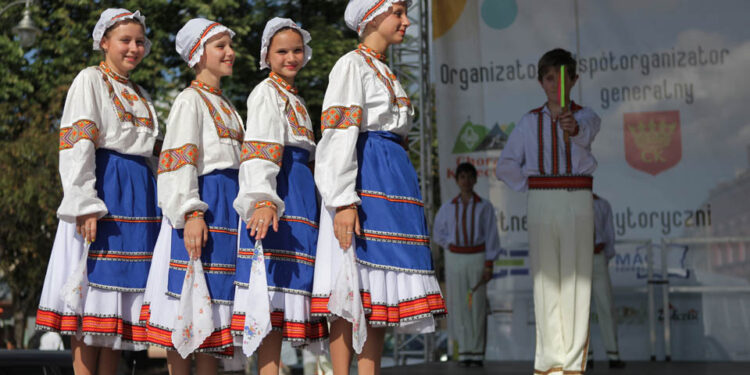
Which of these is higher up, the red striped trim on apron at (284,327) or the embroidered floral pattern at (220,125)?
the embroidered floral pattern at (220,125)

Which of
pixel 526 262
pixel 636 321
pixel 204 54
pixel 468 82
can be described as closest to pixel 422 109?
pixel 468 82

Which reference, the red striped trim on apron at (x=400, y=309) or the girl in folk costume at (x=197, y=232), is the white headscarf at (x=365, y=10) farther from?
the red striped trim on apron at (x=400, y=309)

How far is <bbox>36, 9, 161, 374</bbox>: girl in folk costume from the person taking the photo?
4.34 m

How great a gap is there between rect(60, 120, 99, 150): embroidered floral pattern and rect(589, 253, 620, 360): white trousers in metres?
5.33

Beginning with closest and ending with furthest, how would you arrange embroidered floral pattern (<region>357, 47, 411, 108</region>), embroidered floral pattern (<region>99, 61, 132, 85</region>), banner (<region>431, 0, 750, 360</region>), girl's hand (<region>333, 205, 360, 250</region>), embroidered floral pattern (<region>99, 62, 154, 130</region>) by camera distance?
1. girl's hand (<region>333, 205, 360, 250</region>)
2. embroidered floral pattern (<region>357, 47, 411, 108</region>)
3. embroidered floral pattern (<region>99, 62, 154, 130</region>)
4. embroidered floral pattern (<region>99, 61, 132, 85</region>)
5. banner (<region>431, 0, 750, 360</region>)

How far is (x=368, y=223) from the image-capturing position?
12.7 ft

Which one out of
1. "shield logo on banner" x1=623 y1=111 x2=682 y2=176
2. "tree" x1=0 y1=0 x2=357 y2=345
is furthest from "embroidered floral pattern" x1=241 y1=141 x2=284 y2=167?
"tree" x1=0 y1=0 x2=357 y2=345

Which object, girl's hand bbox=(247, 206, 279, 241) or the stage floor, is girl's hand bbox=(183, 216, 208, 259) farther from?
the stage floor

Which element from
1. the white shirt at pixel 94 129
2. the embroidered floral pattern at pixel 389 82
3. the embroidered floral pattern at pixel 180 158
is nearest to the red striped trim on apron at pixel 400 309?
the embroidered floral pattern at pixel 389 82

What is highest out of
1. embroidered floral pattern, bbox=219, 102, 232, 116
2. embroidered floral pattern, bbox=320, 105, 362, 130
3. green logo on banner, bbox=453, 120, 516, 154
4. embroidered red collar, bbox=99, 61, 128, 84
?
green logo on banner, bbox=453, 120, 516, 154

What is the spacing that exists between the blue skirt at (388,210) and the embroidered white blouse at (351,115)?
9 centimetres

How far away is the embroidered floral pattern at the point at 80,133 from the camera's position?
4.38 meters

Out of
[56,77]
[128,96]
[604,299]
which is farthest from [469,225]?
[56,77]

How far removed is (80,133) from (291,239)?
110 cm
